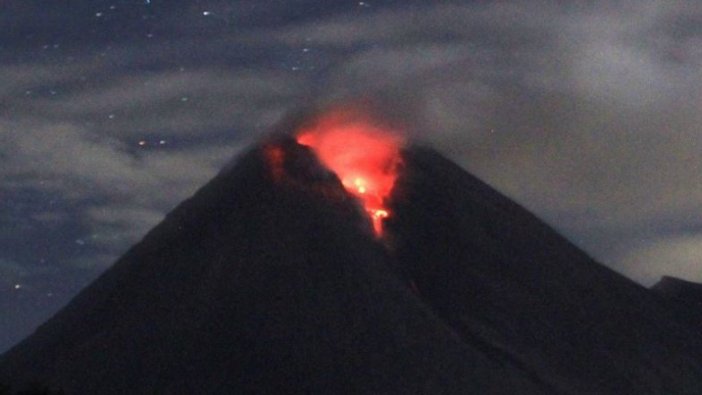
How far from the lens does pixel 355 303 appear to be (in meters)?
149

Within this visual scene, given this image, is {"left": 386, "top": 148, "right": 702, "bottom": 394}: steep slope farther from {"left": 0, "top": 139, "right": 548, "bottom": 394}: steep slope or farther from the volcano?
{"left": 0, "top": 139, "right": 548, "bottom": 394}: steep slope

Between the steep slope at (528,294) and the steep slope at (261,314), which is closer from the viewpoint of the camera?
the steep slope at (261,314)

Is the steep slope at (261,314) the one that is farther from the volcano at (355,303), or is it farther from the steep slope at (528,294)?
the steep slope at (528,294)

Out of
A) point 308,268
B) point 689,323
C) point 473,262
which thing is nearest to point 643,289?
point 689,323

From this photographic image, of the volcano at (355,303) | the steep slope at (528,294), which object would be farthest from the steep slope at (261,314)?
the steep slope at (528,294)

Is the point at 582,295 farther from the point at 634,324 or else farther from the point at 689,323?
the point at 689,323

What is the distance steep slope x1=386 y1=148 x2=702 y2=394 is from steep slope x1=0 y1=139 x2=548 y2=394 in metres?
8.91

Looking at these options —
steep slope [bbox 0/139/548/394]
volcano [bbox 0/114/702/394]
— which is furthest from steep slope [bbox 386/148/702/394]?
steep slope [bbox 0/139/548/394]

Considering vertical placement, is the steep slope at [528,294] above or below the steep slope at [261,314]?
below

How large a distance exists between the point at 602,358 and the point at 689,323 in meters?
32.7

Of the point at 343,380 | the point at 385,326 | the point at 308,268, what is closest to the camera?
the point at 343,380

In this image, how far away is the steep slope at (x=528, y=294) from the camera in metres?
162

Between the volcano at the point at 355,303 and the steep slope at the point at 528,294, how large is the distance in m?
0.30

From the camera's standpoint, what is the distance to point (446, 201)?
614 ft
